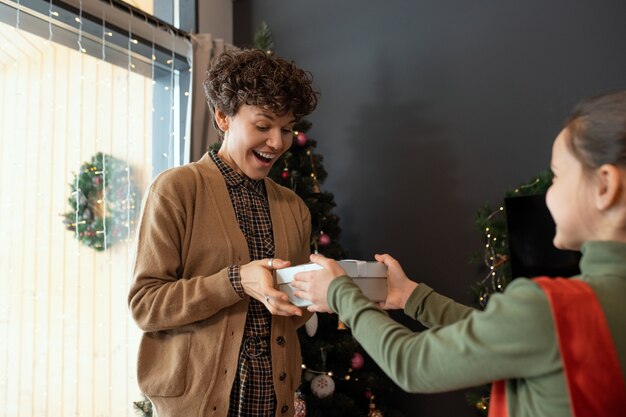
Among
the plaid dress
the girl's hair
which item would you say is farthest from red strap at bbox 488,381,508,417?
the plaid dress

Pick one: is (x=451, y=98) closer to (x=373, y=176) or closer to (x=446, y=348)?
(x=373, y=176)

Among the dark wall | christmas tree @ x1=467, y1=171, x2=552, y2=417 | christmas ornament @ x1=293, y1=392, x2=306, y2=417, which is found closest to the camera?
christmas ornament @ x1=293, y1=392, x2=306, y2=417

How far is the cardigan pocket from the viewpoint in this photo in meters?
1.42

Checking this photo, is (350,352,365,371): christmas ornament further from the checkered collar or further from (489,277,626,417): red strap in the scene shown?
(489,277,626,417): red strap

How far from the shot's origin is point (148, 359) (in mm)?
1468

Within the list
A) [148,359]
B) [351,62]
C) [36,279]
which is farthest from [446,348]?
[351,62]

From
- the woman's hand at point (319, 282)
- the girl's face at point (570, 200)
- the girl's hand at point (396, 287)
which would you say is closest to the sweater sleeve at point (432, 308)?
the girl's hand at point (396, 287)

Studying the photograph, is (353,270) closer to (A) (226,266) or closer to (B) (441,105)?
(A) (226,266)

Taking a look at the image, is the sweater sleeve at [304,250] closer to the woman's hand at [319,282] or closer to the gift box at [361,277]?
the gift box at [361,277]

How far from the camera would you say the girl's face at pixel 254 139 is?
1629mm

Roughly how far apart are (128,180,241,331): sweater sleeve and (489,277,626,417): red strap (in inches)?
31.7

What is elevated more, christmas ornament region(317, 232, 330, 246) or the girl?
christmas ornament region(317, 232, 330, 246)

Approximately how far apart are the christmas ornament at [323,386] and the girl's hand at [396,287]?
5.42 ft

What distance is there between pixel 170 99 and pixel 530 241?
229 centimetres
